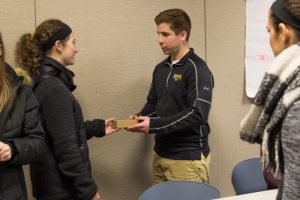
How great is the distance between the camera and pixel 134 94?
262cm

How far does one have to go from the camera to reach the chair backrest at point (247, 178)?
210 cm

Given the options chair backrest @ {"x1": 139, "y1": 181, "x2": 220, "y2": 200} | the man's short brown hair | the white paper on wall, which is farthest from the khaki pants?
the white paper on wall

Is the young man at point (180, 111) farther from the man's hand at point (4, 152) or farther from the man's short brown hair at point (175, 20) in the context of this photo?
the man's hand at point (4, 152)

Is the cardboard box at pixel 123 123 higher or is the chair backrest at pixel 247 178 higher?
the cardboard box at pixel 123 123

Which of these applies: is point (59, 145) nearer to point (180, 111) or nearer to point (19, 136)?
point (19, 136)

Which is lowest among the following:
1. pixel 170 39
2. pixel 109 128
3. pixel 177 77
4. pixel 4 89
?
pixel 109 128

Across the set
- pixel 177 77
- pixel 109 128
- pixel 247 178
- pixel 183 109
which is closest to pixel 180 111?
pixel 183 109

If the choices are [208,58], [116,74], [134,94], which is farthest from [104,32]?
[208,58]

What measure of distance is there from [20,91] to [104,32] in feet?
3.35

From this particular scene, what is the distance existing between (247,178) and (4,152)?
1365mm

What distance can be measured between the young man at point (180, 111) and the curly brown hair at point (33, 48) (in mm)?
673

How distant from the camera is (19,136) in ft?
5.07

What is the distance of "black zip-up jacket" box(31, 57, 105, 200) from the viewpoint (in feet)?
5.58

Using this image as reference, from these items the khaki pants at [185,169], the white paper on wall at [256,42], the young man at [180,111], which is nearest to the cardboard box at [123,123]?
the young man at [180,111]
